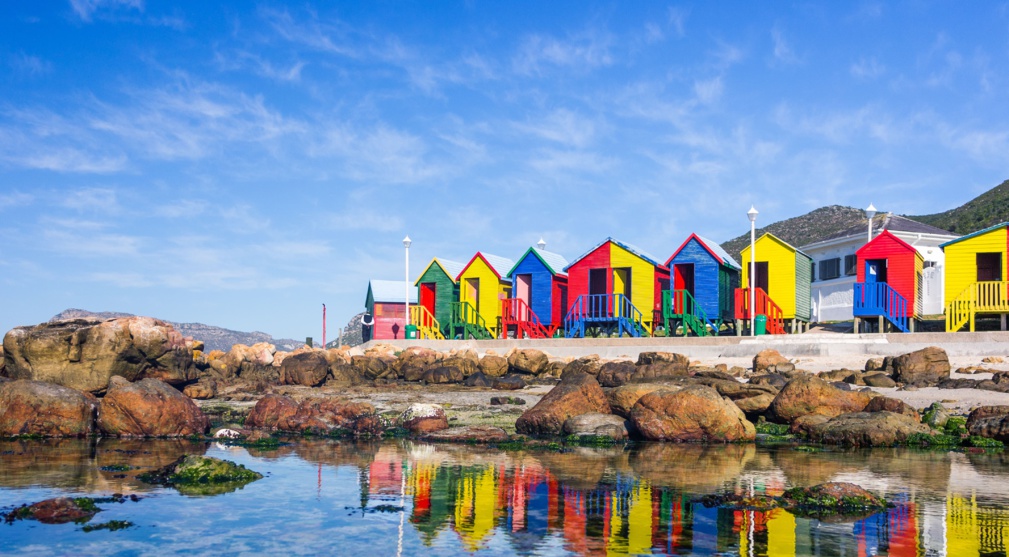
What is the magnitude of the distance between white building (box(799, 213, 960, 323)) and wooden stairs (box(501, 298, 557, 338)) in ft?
40.7

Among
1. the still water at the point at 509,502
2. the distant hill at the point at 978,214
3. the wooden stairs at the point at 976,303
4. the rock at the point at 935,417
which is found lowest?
the still water at the point at 509,502

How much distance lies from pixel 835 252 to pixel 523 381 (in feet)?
74.1

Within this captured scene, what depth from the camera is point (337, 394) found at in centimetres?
2430

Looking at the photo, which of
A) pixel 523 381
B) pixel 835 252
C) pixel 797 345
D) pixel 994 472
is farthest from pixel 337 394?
pixel 835 252

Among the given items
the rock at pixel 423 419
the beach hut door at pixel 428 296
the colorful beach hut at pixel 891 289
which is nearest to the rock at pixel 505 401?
the rock at pixel 423 419

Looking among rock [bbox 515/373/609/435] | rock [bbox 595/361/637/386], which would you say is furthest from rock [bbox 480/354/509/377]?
rock [bbox 515/373/609/435]

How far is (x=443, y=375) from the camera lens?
2684 cm

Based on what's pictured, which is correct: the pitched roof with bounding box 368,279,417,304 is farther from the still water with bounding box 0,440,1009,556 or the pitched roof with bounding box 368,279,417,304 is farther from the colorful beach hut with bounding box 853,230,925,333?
the still water with bounding box 0,440,1009,556

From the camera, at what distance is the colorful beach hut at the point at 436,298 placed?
136ft

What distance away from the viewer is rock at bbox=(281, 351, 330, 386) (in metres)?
27.3

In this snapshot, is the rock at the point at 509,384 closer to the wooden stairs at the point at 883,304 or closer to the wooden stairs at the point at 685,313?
the wooden stairs at the point at 685,313

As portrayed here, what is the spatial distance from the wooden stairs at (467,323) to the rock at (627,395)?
22.6 m

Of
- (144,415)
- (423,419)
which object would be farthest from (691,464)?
(144,415)

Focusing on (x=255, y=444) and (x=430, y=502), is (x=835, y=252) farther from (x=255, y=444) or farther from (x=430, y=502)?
(x=430, y=502)
